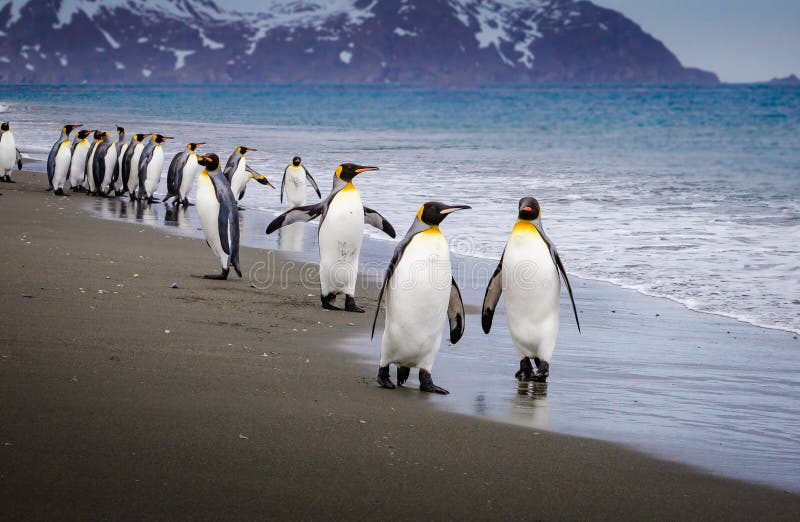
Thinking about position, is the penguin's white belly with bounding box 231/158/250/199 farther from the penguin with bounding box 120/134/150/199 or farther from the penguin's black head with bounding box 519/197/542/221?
the penguin's black head with bounding box 519/197/542/221

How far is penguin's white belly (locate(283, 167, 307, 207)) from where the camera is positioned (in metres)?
14.3

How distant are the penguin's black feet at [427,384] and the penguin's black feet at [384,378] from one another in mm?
146

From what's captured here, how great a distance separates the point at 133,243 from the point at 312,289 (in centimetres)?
218

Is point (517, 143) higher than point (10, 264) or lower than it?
higher

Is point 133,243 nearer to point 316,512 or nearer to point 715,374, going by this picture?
point 715,374

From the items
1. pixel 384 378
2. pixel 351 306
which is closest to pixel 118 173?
pixel 351 306

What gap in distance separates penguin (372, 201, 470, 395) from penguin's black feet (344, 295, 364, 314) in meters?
1.85

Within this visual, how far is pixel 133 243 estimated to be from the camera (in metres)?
9.07

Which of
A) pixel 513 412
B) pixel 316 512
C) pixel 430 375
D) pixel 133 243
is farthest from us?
pixel 133 243

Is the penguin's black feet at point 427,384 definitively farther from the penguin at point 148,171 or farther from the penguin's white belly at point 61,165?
the penguin's white belly at point 61,165

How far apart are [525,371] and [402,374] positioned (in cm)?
70

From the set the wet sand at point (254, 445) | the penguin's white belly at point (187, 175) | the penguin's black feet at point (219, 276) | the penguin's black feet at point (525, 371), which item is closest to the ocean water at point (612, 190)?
the penguin's white belly at point (187, 175)

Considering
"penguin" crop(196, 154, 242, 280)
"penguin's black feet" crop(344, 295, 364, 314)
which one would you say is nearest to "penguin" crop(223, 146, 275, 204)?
"penguin" crop(196, 154, 242, 280)

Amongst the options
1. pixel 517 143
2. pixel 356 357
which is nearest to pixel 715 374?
pixel 356 357
